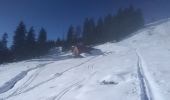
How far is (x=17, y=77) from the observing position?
59.0 feet

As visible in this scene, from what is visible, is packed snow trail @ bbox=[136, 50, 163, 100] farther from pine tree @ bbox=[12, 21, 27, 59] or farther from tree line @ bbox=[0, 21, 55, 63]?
pine tree @ bbox=[12, 21, 27, 59]

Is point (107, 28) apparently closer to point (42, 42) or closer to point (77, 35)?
point (77, 35)

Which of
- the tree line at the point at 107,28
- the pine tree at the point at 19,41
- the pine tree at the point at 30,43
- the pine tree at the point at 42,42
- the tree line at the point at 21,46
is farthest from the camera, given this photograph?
the tree line at the point at 107,28

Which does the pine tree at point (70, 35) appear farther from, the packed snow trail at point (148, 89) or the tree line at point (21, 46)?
the packed snow trail at point (148, 89)

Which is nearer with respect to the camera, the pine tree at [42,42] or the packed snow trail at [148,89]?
the packed snow trail at [148,89]

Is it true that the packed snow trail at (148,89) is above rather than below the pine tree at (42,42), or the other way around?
below

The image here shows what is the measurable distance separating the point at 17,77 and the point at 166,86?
537 inches

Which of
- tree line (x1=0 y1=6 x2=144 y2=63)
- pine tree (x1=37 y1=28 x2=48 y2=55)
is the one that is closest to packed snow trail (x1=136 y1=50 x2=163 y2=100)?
tree line (x1=0 y1=6 x2=144 y2=63)

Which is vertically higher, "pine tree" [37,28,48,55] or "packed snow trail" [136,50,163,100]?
"pine tree" [37,28,48,55]

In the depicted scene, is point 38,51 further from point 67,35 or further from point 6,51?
point 67,35

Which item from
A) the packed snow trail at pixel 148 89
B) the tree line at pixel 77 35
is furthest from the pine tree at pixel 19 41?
the packed snow trail at pixel 148 89

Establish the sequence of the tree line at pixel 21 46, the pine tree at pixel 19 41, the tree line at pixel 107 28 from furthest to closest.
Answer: the tree line at pixel 107 28 < the pine tree at pixel 19 41 < the tree line at pixel 21 46

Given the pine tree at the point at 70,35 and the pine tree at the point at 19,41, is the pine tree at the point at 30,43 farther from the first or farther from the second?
the pine tree at the point at 70,35

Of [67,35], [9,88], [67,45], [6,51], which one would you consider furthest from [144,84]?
[67,35]
